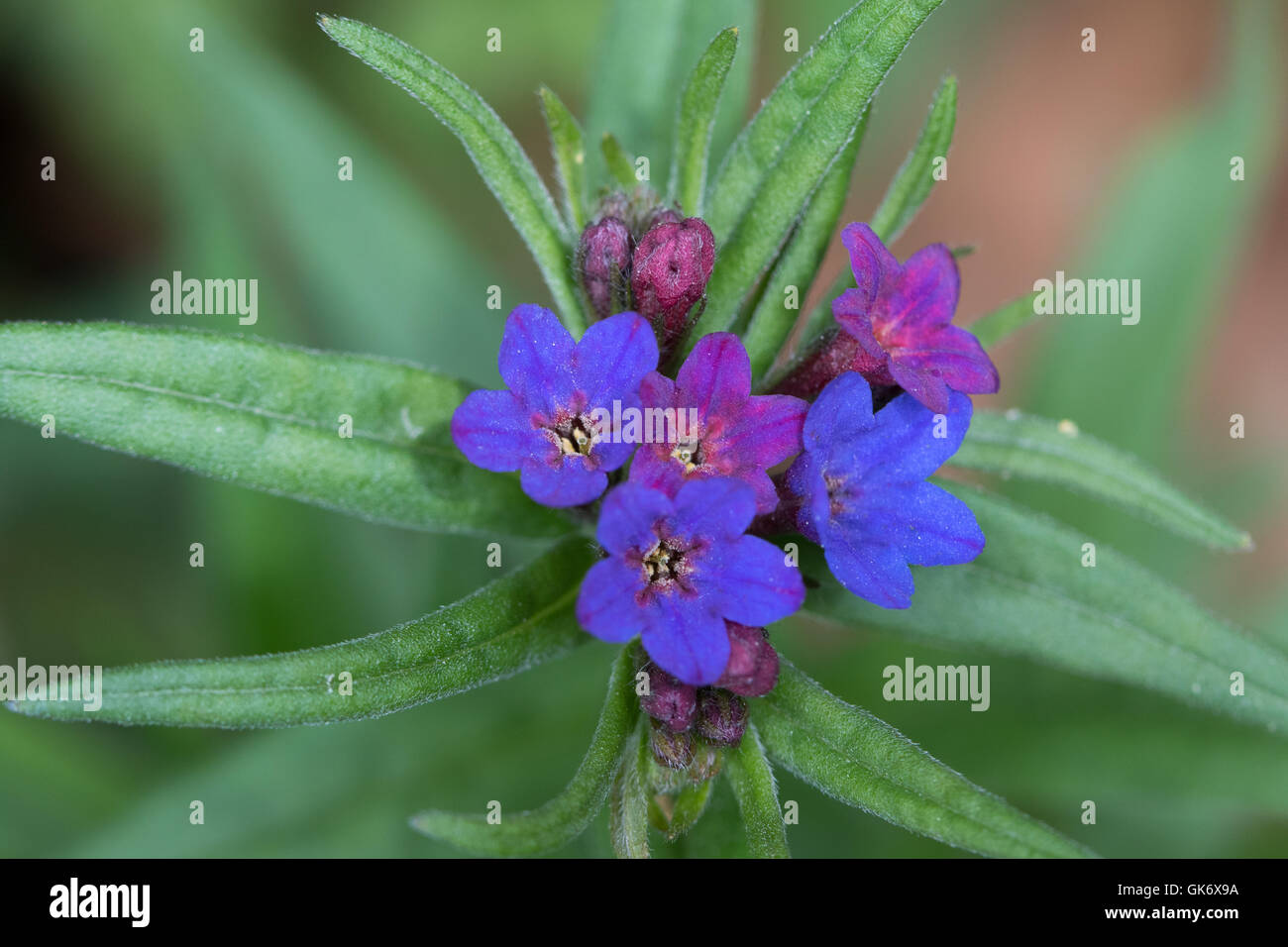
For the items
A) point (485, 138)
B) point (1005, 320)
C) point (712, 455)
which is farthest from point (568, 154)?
point (1005, 320)

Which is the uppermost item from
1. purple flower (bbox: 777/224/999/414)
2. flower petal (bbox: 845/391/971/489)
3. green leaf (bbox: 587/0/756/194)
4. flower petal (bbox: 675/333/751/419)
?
green leaf (bbox: 587/0/756/194)

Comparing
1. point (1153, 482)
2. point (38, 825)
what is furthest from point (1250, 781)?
point (38, 825)

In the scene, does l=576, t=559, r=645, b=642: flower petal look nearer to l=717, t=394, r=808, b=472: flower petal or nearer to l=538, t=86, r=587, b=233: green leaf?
l=717, t=394, r=808, b=472: flower petal

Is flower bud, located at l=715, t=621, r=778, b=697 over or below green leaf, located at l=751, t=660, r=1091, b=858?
over

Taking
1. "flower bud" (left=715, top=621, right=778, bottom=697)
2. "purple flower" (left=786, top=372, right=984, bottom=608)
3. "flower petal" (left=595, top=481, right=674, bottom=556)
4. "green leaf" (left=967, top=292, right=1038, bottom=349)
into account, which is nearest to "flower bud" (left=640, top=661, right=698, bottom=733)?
"flower bud" (left=715, top=621, right=778, bottom=697)

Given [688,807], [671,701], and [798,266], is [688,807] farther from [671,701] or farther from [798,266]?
[798,266]
